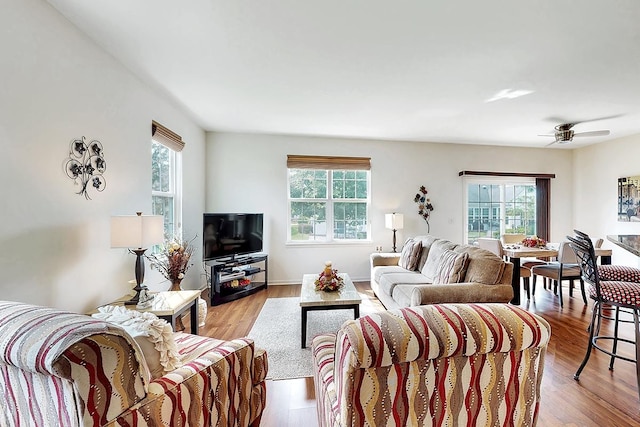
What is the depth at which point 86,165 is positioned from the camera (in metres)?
1.96

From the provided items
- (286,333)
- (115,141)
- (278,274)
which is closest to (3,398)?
(115,141)

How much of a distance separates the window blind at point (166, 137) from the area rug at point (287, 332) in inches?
87.9

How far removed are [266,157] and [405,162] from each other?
96.2 inches

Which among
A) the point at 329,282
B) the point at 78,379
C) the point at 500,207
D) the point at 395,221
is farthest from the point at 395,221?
the point at 78,379

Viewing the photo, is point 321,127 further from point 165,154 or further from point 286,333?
point 286,333

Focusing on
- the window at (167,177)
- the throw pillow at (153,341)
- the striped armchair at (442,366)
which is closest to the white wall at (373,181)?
the window at (167,177)

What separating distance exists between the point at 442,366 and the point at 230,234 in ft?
11.5

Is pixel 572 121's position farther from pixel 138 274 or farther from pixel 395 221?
pixel 138 274

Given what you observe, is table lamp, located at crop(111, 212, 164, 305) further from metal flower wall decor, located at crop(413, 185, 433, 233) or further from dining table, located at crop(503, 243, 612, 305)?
metal flower wall decor, located at crop(413, 185, 433, 233)

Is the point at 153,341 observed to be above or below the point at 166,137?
below

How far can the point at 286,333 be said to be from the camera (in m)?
2.78

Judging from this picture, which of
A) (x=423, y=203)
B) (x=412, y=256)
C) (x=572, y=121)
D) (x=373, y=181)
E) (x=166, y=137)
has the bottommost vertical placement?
(x=412, y=256)

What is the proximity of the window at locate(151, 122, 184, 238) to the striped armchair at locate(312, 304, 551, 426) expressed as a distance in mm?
2943

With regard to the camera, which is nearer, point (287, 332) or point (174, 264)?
point (174, 264)
